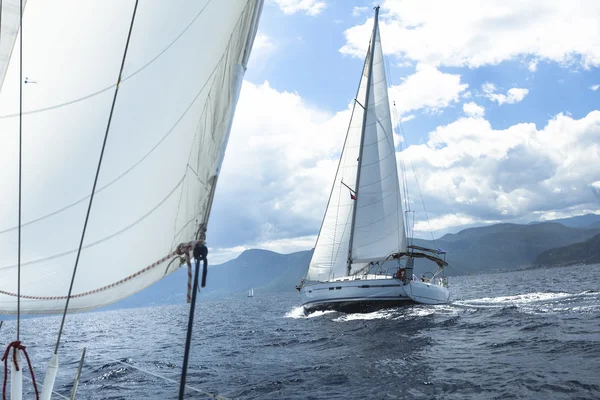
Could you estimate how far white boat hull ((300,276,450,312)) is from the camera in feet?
91.5

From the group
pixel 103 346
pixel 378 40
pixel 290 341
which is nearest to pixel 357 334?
pixel 290 341

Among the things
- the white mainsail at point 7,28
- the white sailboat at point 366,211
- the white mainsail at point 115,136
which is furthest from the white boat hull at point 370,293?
the white mainsail at point 7,28

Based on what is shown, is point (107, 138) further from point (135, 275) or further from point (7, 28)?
point (7, 28)

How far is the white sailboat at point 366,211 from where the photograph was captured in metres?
31.3

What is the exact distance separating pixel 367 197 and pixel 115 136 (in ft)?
92.7

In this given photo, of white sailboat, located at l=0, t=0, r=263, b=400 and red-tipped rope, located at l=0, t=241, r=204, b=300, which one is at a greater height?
white sailboat, located at l=0, t=0, r=263, b=400

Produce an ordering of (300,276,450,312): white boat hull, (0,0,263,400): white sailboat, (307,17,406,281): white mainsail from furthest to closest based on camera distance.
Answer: (307,17,406,281): white mainsail, (300,276,450,312): white boat hull, (0,0,263,400): white sailboat

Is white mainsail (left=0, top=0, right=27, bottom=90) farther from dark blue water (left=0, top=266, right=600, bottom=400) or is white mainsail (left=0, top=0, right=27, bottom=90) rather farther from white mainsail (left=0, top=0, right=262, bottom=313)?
dark blue water (left=0, top=266, right=600, bottom=400)

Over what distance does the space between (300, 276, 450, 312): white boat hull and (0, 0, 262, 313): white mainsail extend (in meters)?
24.7

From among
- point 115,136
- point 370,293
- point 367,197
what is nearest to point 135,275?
point 115,136

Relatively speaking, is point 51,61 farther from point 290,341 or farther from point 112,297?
point 290,341

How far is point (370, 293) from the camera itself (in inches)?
1098

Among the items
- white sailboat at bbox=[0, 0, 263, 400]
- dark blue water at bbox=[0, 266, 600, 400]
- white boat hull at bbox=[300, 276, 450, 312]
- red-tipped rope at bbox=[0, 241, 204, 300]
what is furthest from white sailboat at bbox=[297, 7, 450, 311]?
white sailboat at bbox=[0, 0, 263, 400]

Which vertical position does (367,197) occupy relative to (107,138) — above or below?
above
